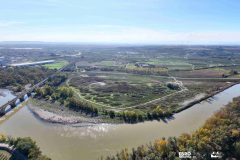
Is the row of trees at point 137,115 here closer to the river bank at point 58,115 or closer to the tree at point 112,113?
the tree at point 112,113

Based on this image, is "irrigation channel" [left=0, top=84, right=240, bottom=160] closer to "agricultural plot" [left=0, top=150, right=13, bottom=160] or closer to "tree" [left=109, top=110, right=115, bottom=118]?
"tree" [left=109, top=110, right=115, bottom=118]

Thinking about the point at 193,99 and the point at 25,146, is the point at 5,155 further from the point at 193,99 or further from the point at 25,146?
the point at 193,99

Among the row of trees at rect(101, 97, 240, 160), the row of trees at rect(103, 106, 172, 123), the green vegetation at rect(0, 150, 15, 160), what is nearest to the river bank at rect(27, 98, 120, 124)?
the row of trees at rect(103, 106, 172, 123)

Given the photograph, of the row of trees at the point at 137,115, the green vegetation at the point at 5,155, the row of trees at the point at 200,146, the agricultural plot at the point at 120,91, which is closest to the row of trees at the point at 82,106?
the row of trees at the point at 137,115

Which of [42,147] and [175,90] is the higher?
[175,90]

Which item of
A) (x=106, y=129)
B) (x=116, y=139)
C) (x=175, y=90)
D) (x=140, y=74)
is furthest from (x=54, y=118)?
(x=140, y=74)

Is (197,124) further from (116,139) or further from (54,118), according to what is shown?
(54,118)

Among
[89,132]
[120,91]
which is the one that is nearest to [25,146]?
[89,132]
